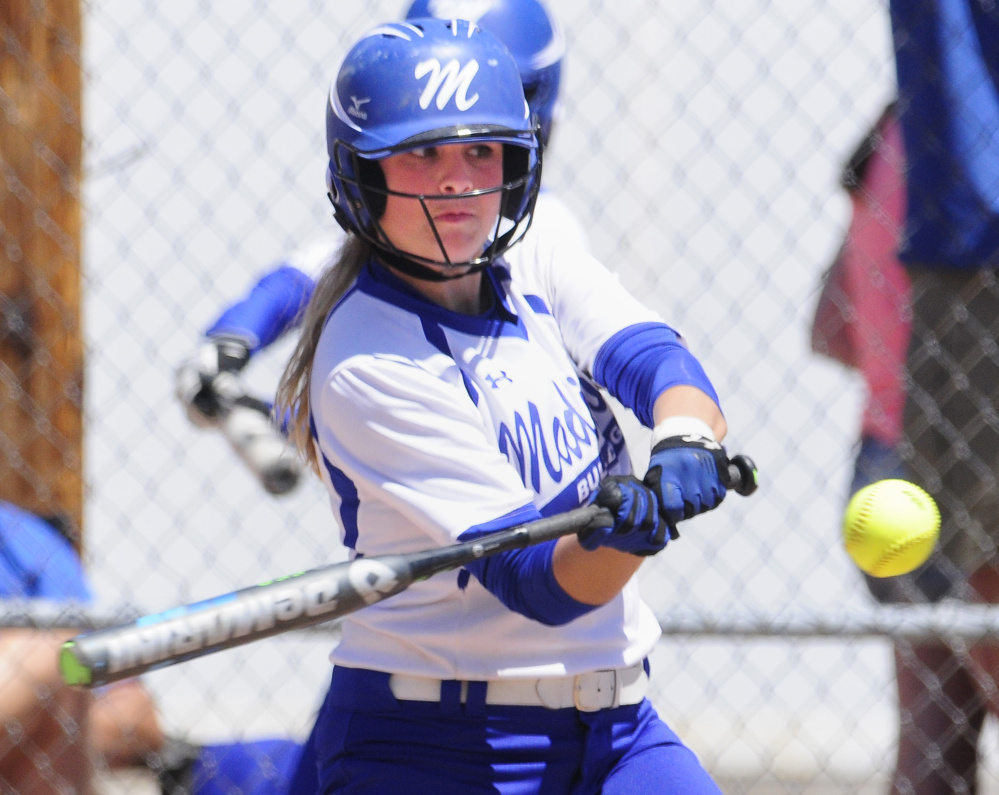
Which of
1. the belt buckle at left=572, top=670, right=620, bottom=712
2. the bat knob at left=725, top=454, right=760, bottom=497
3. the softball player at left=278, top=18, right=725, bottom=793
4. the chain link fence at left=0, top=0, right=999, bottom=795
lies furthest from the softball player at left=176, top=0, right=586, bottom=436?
the belt buckle at left=572, top=670, right=620, bottom=712

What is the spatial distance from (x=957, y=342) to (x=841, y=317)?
428mm

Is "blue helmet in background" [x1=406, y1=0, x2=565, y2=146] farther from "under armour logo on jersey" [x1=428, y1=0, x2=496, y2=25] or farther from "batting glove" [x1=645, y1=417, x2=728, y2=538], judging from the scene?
"batting glove" [x1=645, y1=417, x2=728, y2=538]

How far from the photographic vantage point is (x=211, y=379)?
2.47 meters

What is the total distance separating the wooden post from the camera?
10.9 feet

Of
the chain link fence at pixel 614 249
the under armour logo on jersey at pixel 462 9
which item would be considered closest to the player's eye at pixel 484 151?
the under armour logo on jersey at pixel 462 9

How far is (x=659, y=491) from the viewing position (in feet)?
5.33

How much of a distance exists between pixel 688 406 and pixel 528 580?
0.35m

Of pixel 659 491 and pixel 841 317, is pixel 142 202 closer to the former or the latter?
pixel 841 317

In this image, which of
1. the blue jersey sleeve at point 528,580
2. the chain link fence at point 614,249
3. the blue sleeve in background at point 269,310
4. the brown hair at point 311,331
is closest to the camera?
the blue jersey sleeve at point 528,580

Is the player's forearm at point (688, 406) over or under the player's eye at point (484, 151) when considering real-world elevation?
under

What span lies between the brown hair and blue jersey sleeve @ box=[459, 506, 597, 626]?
0.39 meters

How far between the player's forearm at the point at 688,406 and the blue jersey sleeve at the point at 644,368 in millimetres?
11

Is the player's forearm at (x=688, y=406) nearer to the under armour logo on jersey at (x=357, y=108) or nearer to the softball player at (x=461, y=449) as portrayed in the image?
the softball player at (x=461, y=449)

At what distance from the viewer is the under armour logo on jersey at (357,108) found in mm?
1839
